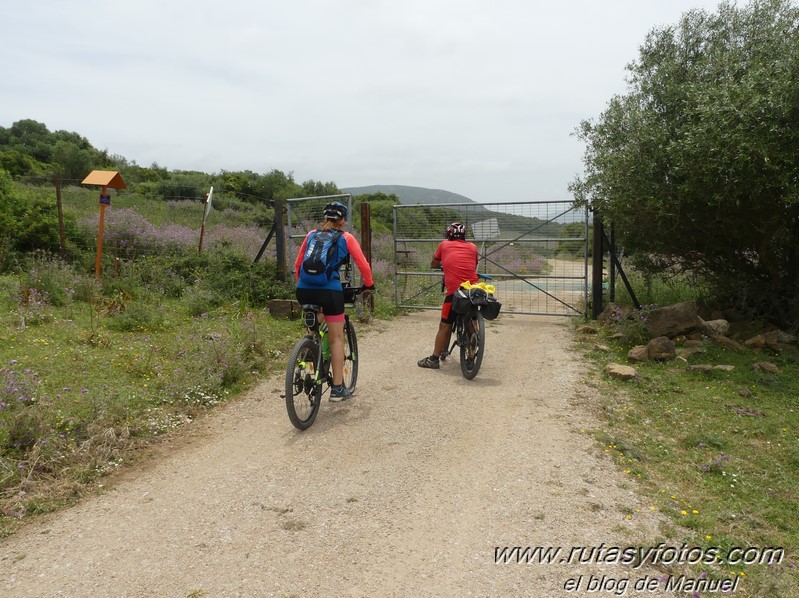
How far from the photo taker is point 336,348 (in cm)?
540

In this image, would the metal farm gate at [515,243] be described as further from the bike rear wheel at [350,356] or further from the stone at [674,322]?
the bike rear wheel at [350,356]

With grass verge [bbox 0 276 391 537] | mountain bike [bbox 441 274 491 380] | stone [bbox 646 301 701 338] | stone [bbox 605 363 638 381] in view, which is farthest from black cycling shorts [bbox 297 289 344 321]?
stone [bbox 646 301 701 338]

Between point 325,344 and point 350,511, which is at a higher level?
point 325,344

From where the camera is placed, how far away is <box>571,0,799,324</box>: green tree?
6664mm

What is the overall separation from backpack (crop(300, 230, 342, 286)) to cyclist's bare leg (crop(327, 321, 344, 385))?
0.46 meters

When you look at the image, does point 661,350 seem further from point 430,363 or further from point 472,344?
point 430,363

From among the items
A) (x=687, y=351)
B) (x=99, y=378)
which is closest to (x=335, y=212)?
(x=99, y=378)

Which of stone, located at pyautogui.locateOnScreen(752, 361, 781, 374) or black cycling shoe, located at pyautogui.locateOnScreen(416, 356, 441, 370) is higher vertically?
stone, located at pyautogui.locateOnScreen(752, 361, 781, 374)

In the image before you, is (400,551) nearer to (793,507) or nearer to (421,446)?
(421,446)

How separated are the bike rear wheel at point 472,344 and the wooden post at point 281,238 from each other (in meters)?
5.24

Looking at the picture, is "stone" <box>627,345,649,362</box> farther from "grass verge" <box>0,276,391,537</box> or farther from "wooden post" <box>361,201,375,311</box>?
"wooden post" <box>361,201,375,311</box>

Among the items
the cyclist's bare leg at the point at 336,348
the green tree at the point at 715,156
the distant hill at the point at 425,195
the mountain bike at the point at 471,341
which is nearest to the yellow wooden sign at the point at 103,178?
the distant hill at the point at 425,195

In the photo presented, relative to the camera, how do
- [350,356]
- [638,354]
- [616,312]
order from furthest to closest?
[616,312] < [638,354] < [350,356]

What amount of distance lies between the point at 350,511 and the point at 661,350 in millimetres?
5469
